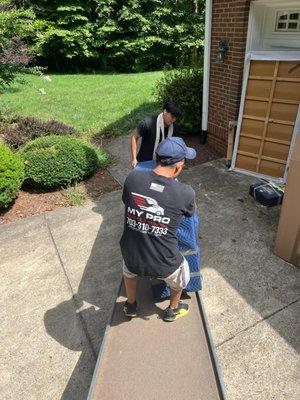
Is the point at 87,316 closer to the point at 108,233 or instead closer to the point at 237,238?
the point at 108,233

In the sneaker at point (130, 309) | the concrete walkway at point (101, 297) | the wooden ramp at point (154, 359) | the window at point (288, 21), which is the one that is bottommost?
the concrete walkway at point (101, 297)

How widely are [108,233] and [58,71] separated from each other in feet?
60.2

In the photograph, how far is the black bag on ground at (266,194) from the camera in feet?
17.8

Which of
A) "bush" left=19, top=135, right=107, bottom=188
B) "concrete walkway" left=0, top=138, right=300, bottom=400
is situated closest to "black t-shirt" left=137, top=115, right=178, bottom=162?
"concrete walkway" left=0, top=138, right=300, bottom=400

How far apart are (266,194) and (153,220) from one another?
3.38m

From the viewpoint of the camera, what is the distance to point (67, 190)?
6426 mm

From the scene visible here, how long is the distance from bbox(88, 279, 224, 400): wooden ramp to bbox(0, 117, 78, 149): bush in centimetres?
560

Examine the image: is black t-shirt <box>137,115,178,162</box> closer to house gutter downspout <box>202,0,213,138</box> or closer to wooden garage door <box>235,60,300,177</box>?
wooden garage door <box>235,60,300,177</box>

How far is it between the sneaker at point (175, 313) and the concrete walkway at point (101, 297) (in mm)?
379

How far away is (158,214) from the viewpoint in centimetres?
263

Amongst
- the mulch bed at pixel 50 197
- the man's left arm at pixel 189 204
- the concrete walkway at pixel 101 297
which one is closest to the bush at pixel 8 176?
the mulch bed at pixel 50 197

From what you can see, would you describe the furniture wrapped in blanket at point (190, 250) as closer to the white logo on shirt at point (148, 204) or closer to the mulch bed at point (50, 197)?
the white logo on shirt at point (148, 204)

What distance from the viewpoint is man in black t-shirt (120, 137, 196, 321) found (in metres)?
2.61

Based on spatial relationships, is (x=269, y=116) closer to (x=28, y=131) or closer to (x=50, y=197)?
(x=50, y=197)
